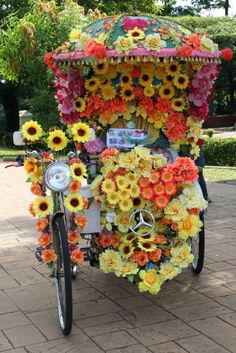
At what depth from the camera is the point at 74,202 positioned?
3947mm

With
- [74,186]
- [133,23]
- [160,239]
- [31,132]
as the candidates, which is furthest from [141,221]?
[133,23]

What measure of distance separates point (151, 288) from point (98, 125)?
1595 millimetres

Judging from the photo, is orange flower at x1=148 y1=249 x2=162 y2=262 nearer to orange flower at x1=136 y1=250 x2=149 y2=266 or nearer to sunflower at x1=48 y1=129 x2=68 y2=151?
orange flower at x1=136 y1=250 x2=149 y2=266

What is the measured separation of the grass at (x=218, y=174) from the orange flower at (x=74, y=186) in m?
7.22

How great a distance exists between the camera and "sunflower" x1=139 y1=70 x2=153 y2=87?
15.6 feet

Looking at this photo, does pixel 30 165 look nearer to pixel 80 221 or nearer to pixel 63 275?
pixel 80 221

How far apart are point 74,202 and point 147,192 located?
537 mm

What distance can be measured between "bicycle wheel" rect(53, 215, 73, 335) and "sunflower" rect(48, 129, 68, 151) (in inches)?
19.2

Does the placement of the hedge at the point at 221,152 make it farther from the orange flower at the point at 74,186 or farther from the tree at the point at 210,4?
the tree at the point at 210,4

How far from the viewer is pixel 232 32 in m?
30.9

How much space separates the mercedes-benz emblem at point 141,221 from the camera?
163 inches

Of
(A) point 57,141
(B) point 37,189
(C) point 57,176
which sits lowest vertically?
(B) point 37,189

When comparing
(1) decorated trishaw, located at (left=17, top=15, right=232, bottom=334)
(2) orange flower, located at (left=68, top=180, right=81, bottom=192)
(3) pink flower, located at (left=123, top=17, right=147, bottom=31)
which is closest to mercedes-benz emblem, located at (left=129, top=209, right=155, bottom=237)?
(1) decorated trishaw, located at (left=17, top=15, right=232, bottom=334)

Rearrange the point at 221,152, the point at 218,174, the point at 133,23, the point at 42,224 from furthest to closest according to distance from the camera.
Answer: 1. the point at 221,152
2. the point at 218,174
3. the point at 133,23
4. the point at 42,224
